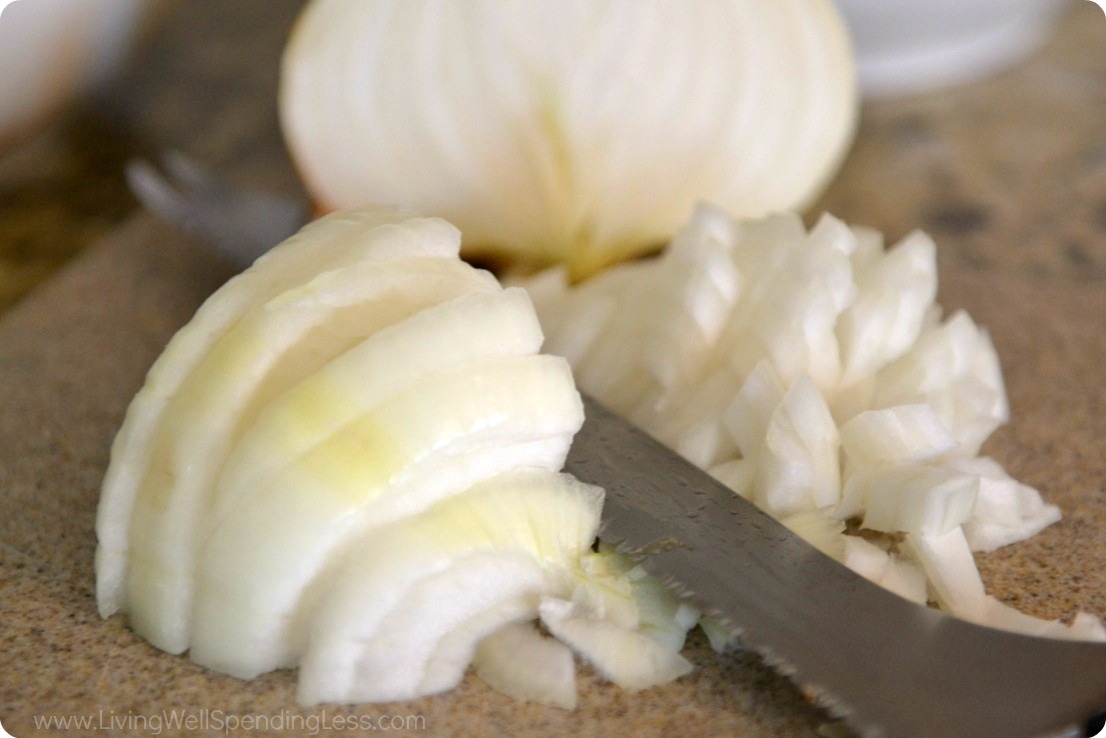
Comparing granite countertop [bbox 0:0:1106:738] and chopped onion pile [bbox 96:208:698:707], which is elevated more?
chopped onion pile [bbox 96:208:698:707]

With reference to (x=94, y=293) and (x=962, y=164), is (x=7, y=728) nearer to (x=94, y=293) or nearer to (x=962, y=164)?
(x=94, y=293)

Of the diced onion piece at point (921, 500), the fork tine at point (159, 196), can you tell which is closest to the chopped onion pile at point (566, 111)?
the fork tine at point (159, 196)

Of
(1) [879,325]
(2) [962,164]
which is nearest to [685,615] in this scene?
(1) [879,325]

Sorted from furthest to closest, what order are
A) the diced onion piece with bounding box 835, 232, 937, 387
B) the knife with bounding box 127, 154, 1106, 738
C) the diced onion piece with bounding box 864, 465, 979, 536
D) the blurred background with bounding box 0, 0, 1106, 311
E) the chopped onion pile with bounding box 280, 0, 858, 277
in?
the blurred background with bounding box 0, 0, 1106, 311, the chopped onion pile with bounding box 280, 0, 858, 277, the diced onion piece with bounding box 835, 232, 937, 387, the diced onion piece with bounding box 864, 465, 979, 536, the knife with bounding box 127, 154, 1106, 738

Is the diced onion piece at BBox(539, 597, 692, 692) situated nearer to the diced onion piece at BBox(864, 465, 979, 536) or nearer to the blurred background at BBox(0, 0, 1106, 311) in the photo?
the diced onion piece at BBox(864, 465, 979, 536)

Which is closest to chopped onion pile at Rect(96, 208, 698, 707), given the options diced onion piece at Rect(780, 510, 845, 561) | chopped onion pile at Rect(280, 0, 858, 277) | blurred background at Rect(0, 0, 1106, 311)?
diced onion piece at Rect(780, 510, 845, 561)

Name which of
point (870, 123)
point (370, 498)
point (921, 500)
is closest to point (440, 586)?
point (370, 498)
